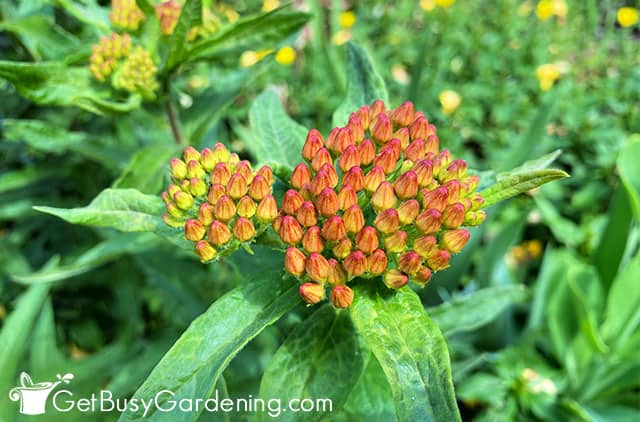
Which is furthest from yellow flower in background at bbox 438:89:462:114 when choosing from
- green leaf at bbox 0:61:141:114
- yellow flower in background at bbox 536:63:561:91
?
green leaf at bbox 0:61:141:114

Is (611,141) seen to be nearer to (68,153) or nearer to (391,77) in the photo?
(391,77)

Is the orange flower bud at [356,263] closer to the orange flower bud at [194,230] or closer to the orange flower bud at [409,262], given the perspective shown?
the orange flower bud at [409,262]

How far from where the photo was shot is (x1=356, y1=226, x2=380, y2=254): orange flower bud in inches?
41.0

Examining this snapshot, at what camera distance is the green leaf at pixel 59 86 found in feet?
4.62

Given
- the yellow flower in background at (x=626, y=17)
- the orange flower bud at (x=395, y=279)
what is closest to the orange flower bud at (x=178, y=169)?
the orange flower bud at (x=395, y=279)

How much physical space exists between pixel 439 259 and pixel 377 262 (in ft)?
0.36

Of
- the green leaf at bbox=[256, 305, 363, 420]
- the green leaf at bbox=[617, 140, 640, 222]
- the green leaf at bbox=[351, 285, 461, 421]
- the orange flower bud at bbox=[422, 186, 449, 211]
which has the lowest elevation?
the green leaf at bbox=[256, 305, 363, 420]

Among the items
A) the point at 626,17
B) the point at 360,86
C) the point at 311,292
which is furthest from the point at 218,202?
the point at 626,17

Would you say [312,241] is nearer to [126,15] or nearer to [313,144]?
[313,144]

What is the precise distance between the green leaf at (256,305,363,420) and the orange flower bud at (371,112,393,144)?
355mm

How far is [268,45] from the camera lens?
165cm

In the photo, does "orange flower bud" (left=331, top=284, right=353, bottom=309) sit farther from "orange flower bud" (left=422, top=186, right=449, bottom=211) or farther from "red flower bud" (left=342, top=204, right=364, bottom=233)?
"orange flower bud" (left=422, top=186, right=449, bottom=211)

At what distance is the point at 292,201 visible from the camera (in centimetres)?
108

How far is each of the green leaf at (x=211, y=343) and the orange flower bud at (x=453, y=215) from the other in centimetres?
30
